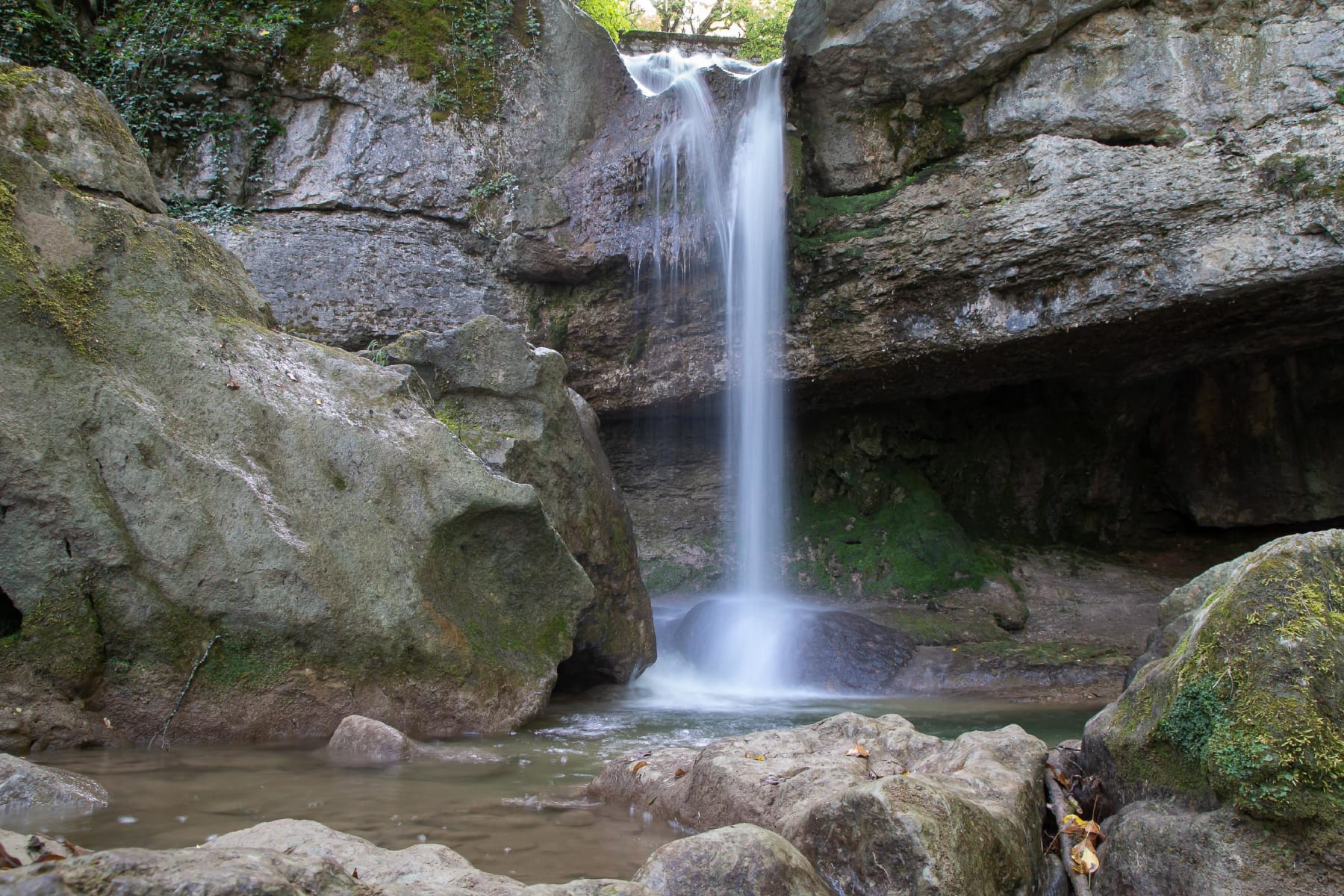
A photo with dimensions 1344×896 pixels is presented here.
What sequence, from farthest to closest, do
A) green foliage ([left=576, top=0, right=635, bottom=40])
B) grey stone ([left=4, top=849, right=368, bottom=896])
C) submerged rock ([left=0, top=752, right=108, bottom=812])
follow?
green foliage ([left=576, top=0, right=635, bottom=40]) < submerged rock ([left=0, top=752, right=108, bottom=812]) < grey stone ([left=4, top=849, right=368, bottom=896])

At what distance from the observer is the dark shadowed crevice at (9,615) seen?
4398 millimetres

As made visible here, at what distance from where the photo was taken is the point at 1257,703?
2.52 m

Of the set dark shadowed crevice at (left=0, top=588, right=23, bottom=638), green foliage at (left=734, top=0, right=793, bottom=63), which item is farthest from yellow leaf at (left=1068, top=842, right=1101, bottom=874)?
green foliage at (left=734, top=0, right=793, bottom=63)

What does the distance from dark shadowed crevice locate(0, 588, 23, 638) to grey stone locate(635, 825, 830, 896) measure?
378 cm

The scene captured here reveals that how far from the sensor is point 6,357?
4473mm

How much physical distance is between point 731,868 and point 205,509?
3.72 m

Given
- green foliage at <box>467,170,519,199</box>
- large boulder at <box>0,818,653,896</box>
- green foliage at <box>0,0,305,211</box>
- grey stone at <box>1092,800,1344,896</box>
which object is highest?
green foliage at <box>0,0,305,211</box>

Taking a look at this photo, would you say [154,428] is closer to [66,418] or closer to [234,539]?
[66,418]

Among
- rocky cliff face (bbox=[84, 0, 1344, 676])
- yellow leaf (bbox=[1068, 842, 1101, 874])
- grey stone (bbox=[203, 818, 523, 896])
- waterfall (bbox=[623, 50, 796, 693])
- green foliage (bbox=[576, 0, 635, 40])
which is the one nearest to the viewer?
grey stone (bbox=[203, 818, 523, 896])

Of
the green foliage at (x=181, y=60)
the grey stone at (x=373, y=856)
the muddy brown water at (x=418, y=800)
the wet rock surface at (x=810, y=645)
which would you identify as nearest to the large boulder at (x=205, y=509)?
the muddy brown water at (x=418, y=800)

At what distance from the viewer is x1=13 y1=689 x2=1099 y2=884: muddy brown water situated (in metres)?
2.85

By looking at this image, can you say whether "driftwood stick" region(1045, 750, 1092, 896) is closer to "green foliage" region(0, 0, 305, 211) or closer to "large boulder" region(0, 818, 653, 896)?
"large boulder" region(0, 818, 653, 896)

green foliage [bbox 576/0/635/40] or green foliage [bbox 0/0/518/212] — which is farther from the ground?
green foliage [bbox 576/0/635/40]

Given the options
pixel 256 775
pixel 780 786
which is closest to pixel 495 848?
pixel 780 786
